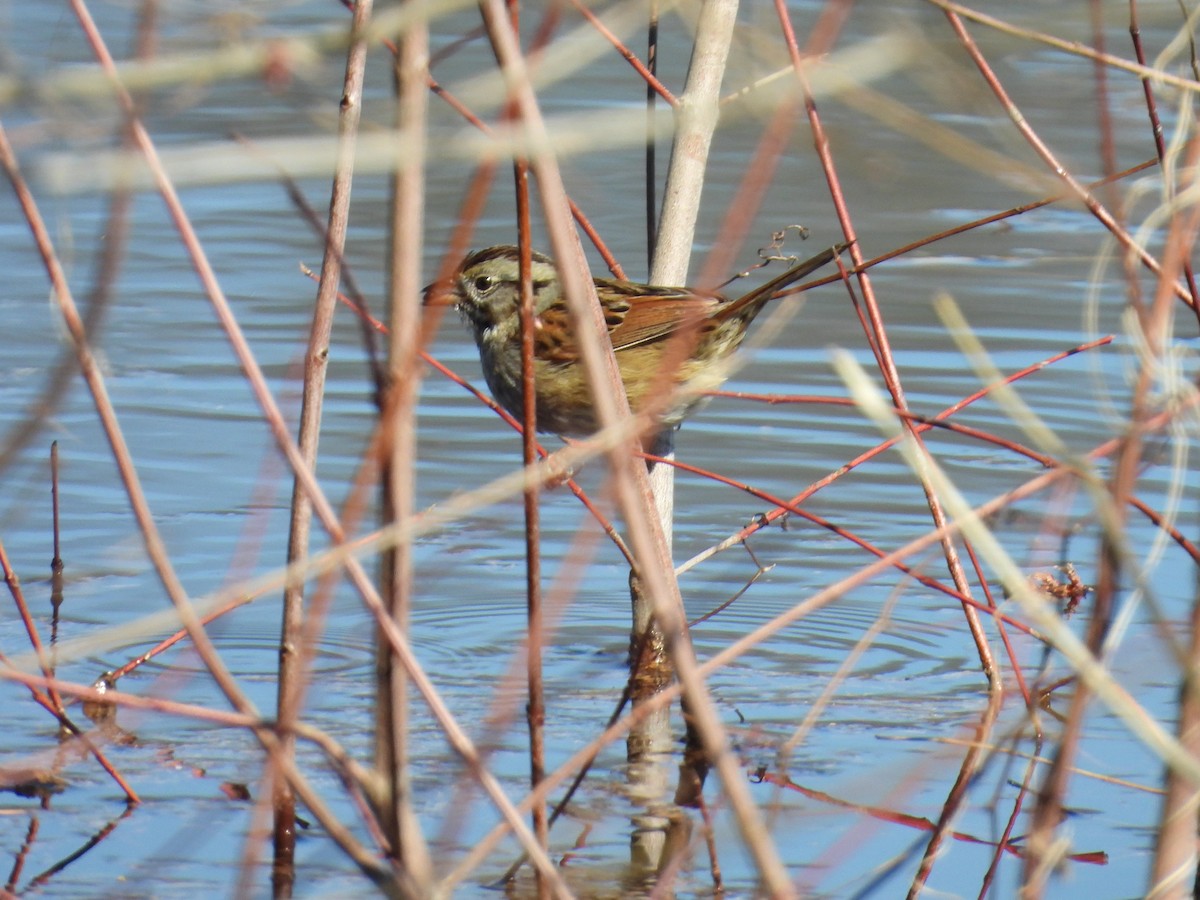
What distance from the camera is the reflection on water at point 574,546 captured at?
12.4 ft

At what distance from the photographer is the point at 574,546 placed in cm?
425

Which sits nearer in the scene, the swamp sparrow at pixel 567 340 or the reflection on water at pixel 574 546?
the reflection on water at pixel 574 546

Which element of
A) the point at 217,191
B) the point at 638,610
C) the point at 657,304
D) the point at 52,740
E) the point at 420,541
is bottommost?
the point at 52,740

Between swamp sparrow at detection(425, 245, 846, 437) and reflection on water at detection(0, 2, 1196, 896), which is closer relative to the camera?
reflection on water at detection(0, 2, 1196, 896)

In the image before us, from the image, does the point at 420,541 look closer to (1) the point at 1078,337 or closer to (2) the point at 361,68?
(2) the point at 361,68

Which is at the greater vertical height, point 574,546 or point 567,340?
point 567,340

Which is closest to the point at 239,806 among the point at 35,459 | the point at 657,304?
the point at 657,304

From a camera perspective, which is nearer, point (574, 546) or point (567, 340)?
point (574, 546)

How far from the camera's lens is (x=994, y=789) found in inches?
161

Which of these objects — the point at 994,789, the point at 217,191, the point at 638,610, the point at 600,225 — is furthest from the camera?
the point at 217,191

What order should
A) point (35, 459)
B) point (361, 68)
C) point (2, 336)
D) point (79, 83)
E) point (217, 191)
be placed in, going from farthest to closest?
1. point (217, 191)
2. point (2, 336)
3. point (35, 459)
4. point (361, 68)
5. point (79, 83)

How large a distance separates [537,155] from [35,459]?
188 inches

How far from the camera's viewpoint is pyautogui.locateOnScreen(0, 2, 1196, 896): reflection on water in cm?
378

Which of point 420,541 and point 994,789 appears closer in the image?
point 994,789
